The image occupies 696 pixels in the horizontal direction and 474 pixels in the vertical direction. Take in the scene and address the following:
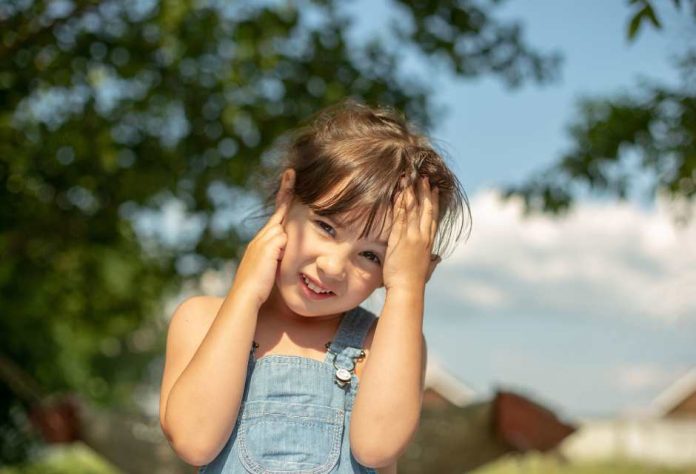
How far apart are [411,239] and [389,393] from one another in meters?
0.29

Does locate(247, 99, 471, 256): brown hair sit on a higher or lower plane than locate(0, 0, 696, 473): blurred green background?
lower

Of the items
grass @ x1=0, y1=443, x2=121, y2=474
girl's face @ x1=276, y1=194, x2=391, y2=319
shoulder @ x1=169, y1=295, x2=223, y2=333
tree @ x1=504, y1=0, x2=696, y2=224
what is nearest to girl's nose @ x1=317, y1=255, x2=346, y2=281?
girl's face @ x1=276, y1=194, x2=391, y2=319

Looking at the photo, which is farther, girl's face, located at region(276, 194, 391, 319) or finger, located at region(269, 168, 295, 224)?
finger, located at region(269, 168, 295, 224)

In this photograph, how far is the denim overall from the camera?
71.6 inches

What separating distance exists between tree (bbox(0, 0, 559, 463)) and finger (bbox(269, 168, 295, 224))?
4.61 m

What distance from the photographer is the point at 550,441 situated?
13.2 feet

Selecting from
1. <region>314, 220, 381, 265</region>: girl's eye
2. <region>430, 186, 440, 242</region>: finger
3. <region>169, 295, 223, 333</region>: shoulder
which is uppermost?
<region>430, 186, 440, 242</region>: finger

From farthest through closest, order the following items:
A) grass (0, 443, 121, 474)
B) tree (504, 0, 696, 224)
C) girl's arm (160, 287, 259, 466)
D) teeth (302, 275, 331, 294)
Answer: grass (0, 443, 121, 474) < tree (504, 0, 696, 224) < teeth (302, 275, 331, 294) < girl's arm (160, 287, 259, 466)

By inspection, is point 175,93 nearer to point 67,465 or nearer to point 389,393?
point 389,393

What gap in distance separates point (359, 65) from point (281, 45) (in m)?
0.55

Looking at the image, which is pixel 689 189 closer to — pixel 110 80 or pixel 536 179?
pixel 536 179

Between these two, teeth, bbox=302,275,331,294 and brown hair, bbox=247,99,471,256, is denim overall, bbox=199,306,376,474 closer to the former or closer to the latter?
teeth, bbox=302,275,331,294

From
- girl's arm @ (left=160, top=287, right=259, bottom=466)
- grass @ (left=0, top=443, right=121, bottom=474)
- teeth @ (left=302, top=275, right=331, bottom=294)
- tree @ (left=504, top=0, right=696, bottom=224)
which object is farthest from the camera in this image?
grass @ (left=0, top=443, right=121, bottom=474)

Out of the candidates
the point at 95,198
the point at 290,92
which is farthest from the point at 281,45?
the point at 95,198
